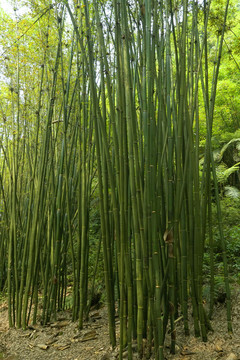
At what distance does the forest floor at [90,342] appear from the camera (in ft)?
4.25

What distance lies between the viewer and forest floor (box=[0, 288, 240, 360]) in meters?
1.30

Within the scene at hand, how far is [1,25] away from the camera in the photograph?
3.15 metres

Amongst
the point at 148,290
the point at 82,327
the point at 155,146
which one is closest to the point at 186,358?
the point at 148,290

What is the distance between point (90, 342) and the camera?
1.55 meters

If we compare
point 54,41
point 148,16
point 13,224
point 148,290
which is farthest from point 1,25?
point 148,290

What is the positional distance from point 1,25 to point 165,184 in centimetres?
A: 258

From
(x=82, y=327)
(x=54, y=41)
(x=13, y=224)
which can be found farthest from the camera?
(x=54, y=41)

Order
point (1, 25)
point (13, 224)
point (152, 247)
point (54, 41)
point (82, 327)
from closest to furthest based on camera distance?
point (152, 247)
point (82, 327)
point (13, 224)
point (54, 41)
point (1, 25)

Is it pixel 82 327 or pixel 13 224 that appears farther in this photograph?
pixel 13 224

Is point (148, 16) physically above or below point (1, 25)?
below

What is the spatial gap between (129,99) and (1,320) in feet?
5.71

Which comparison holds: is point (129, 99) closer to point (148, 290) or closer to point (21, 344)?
point (148, 290)

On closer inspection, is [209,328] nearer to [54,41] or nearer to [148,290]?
[148,290]

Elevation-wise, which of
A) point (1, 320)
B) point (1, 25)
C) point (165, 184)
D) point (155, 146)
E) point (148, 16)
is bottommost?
point (1, 320)
